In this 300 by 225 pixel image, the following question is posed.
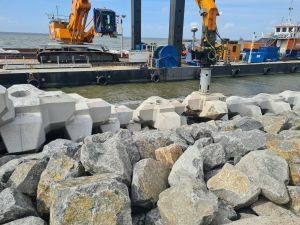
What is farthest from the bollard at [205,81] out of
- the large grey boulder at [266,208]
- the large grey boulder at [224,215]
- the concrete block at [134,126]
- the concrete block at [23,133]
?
the large grey boulder at [224,215]

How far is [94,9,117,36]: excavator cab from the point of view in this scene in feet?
50.0

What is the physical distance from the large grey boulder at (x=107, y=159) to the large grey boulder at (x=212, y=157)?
784 mm

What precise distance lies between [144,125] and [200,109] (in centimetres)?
159

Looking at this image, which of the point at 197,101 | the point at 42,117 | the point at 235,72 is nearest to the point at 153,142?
the point at 42,117

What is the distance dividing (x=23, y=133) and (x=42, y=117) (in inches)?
14.8

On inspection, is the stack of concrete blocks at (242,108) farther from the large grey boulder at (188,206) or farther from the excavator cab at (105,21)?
the excavator cab at (105,21)

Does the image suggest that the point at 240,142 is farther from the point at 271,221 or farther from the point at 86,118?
the point at 86,118

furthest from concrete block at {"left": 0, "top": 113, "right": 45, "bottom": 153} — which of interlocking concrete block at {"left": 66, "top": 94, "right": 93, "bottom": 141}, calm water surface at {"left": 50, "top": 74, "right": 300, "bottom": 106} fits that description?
calm water surface at {"left": 50, "top": 74, "right": 300, "bottom": 106}

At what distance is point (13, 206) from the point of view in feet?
7.07

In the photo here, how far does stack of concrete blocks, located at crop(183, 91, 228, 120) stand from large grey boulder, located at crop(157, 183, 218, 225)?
4420 millimetres

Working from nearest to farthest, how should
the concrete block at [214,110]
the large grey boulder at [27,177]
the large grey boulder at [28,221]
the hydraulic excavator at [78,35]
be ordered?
1. the large grey boulder at [28,221]
2. the large grey boulder at [27,177]
3. the concrete block at [214,110]
4. the hydraulic excavator at [78,35]

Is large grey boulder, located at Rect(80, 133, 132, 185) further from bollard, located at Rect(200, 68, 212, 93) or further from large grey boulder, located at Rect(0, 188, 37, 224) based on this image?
bollard, located at Rect(200, 68, 212, 93)

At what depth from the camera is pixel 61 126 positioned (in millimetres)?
4742

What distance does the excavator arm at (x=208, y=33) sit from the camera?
8.05 meters
